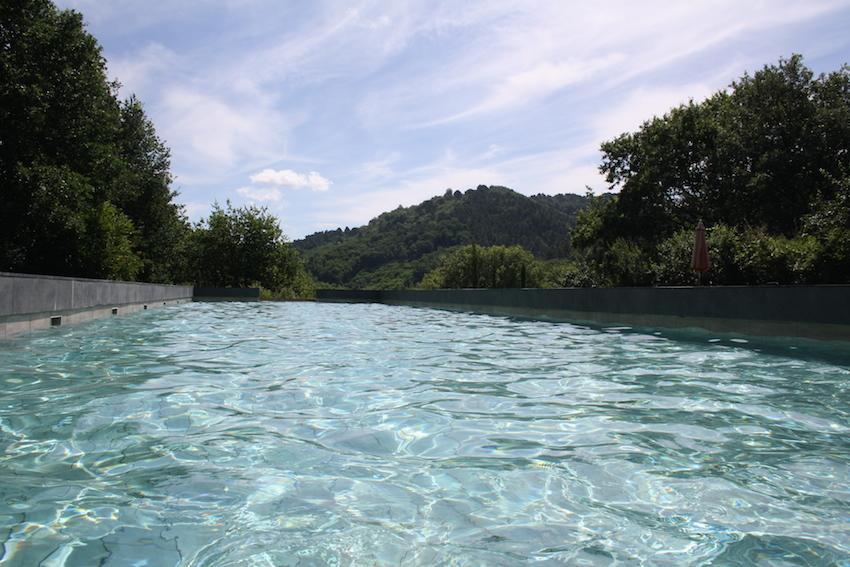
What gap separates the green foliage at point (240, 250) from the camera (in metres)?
50.5

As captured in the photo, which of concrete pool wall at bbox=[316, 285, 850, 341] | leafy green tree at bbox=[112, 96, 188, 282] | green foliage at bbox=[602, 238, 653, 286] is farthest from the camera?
leafy green tree at bbox=[112, 96, 188, 282]

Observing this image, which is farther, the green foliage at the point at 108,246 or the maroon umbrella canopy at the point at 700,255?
the green foliage at the point at 108,246

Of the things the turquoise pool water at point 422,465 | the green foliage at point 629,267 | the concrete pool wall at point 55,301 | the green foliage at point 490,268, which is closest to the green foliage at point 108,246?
the concrete pool wall at point 55,301

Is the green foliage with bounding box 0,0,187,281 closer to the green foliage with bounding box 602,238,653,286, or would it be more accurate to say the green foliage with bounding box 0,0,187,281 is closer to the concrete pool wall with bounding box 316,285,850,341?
the concrete pool wall with bounding box 316,285,850,341

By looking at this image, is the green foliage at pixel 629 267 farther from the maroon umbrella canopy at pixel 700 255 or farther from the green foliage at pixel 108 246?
the green foliage at pixel 108 246

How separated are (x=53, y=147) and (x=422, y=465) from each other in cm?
2477

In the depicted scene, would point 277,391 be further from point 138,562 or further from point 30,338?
point 30,338

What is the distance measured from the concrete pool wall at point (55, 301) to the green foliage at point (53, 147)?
4780 mm

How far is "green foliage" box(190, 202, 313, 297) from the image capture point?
50500 mm

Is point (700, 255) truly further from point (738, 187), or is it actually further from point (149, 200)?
point (149, 200)

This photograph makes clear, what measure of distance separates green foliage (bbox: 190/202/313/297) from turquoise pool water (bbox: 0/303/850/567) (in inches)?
1765

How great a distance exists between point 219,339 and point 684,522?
931 cm

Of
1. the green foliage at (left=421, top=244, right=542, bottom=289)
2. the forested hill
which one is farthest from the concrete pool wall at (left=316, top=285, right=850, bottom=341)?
the forested hill

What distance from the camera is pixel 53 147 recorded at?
22688 mm
